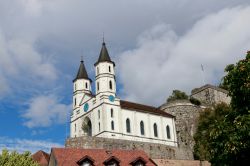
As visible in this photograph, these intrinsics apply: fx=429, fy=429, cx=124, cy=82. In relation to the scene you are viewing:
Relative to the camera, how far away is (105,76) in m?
75.8

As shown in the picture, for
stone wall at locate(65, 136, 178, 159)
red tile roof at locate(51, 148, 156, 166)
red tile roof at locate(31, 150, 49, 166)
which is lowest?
red tile roof at locate(51, 148, 156, 166)

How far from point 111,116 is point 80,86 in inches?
501

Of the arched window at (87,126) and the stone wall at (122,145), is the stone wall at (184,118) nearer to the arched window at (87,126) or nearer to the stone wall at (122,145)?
the stone wall at (122,145)

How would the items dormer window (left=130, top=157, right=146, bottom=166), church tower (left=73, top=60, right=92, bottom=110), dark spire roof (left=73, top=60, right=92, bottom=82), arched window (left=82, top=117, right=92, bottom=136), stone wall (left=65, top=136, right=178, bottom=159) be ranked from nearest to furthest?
dormer window (left=130, top=157, right=146, bottom=166)
stone wall (left=65, top=136, right=178, bottom=159)
arched window (left=82, top=117, right=92, bottom=136)
church tower (left=73, top=60, right=92, bottom=110)
dark spire roof (left=73, top=60, right=92, bottom=82)

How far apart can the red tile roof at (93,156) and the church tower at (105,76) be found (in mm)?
29075

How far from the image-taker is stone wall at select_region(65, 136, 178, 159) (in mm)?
67312

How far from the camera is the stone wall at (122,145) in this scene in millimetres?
67312

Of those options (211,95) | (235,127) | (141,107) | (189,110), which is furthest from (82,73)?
(235,127)

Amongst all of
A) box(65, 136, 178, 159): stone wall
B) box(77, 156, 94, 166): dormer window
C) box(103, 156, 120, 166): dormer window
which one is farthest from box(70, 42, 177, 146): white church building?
box(77, 156, 94, 166): dormer window

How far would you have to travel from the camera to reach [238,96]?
29688 millimetres

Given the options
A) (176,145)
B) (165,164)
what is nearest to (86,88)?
(176,145)

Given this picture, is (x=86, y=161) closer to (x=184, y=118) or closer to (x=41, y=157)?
(x=41, y=157)

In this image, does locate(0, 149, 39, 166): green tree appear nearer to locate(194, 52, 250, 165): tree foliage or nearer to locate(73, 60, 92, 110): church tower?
locate(194, 52, 250, 165): tree foliage

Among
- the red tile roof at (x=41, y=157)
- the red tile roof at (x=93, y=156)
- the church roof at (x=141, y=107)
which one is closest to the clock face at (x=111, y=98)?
the church roof at (x=141, y=107)
